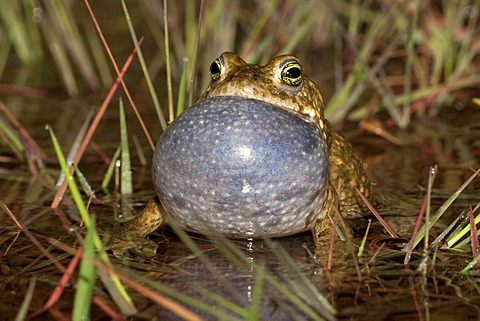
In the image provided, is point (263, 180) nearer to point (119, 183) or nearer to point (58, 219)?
point (58, 219)

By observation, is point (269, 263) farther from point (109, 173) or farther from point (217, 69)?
point (109, 173)

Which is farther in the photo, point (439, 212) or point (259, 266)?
point (439, 212)

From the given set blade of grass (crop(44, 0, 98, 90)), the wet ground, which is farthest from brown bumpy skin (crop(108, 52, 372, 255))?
blade of grass (crop(44, 0, 98, 90))

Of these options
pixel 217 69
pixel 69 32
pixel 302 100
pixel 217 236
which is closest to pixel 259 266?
pixel 217 236

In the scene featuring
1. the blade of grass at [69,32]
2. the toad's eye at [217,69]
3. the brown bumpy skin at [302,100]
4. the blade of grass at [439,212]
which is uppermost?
the blade of grass at [69,32]

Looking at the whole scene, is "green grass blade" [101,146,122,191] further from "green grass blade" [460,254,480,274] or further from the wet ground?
"green grass blade" [460,254,480,274]

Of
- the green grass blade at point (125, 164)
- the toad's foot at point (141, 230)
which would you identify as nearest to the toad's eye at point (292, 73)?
the toad's foot at point (141, 230)

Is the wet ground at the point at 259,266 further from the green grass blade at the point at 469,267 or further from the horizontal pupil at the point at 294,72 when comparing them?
the horizontal pupil at the point at 294,72
